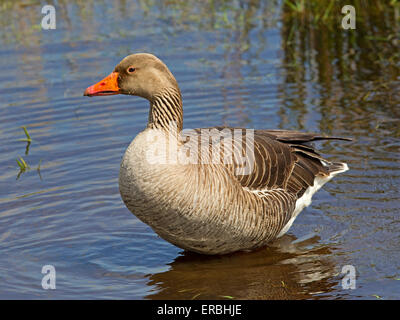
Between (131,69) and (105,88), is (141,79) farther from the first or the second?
(105,88)

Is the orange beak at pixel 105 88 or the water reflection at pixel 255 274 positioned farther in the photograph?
the orange beak at pixel 105 88

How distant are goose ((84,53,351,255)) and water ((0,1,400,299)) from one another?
41 cm

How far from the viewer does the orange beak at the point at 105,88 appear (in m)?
6.14

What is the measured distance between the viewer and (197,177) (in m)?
5.88

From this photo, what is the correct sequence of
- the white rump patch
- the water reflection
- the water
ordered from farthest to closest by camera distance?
the white rump patch → the water → the water reflection

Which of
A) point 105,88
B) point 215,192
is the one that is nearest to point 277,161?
point 215,192

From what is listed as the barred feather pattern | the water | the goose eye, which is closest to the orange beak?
the goose eye

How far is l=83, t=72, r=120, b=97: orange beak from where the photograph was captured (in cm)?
614

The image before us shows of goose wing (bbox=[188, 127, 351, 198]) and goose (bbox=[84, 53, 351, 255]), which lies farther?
goose wing (bbox=[188, 127, 351, 198])

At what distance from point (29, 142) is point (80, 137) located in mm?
644

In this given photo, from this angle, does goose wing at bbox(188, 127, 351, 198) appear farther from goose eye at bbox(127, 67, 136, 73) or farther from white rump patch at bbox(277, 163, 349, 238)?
goose eye at bbox(127, 67, 136, 73)

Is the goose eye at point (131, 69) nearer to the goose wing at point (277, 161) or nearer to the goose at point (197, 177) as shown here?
the goose at point (197, 177)

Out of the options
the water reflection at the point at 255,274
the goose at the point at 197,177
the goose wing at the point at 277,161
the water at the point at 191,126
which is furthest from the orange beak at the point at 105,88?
the water reflection at the point at 255,274

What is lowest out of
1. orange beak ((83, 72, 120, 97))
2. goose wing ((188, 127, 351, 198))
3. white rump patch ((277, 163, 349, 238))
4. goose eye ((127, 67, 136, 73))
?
white rump patch ((277, 163, 349, 238))
